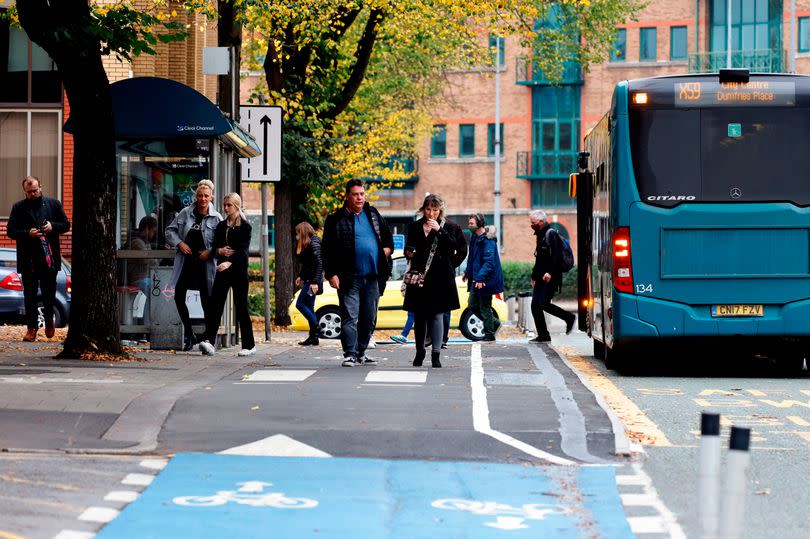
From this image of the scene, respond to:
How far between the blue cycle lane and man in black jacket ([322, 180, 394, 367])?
680cm

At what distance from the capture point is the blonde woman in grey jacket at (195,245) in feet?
56.6

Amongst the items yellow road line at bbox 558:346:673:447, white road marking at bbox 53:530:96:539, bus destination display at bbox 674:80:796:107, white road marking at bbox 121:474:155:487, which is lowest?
yellow road line at bbox 558:346:673:447

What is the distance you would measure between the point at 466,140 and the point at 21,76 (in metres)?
38.3

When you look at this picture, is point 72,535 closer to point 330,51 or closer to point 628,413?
point 628,413

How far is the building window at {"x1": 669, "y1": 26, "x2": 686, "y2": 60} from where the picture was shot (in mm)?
64375

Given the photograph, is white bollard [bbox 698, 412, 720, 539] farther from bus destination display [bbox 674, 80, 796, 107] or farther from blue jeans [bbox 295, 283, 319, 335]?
blue jeans [bbox 295, 283, 319, 335]

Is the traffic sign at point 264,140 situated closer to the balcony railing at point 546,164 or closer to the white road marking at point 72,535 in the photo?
the white road marking at point 72,535

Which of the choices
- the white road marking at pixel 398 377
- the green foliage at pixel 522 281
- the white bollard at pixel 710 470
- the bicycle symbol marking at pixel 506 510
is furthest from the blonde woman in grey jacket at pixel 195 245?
the green foliage at pixel 522 281

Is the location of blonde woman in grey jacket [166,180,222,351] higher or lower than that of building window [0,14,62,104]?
lower

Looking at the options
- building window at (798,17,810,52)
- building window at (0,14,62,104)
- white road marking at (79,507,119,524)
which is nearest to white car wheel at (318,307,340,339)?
building window at (0,14,62,104)

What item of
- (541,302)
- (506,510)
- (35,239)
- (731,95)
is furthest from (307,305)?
(506,510)

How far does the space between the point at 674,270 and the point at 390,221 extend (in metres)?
53.2

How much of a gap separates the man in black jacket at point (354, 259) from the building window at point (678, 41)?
50397mm

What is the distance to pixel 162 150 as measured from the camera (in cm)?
1820
